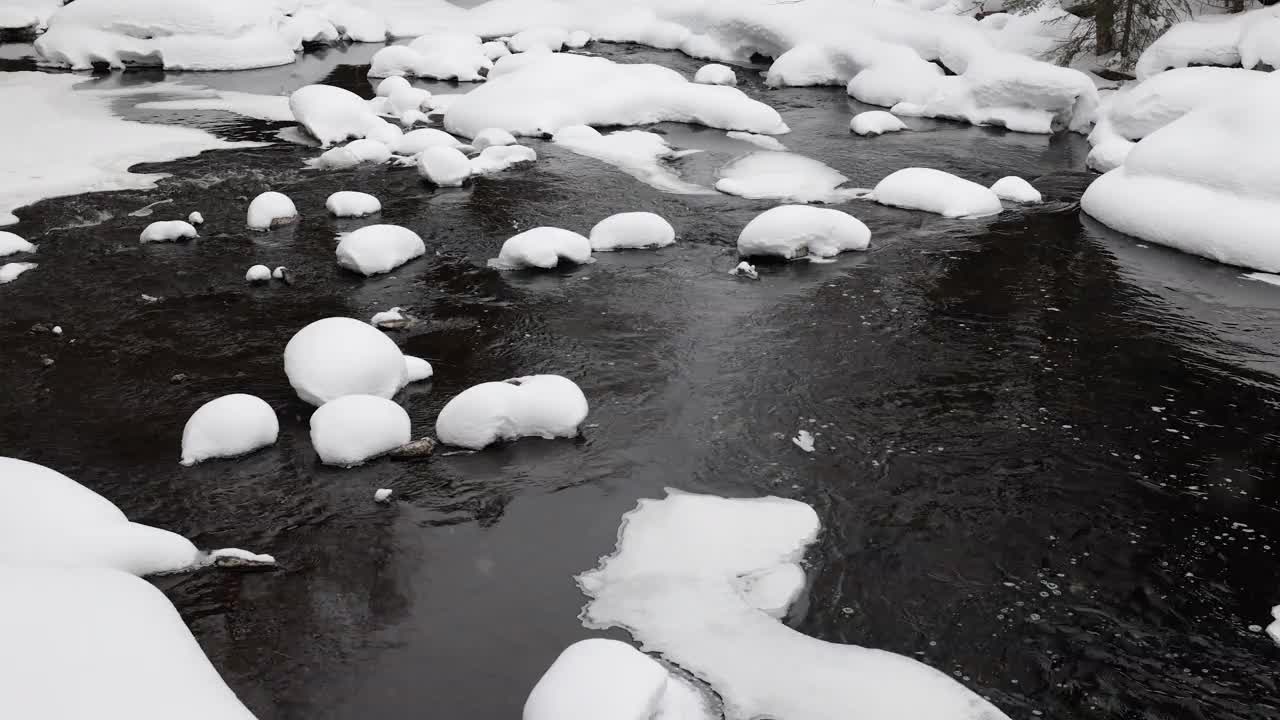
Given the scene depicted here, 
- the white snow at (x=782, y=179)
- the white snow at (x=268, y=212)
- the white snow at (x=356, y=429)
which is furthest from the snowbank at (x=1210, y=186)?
the white snow at (x=268, y=212)

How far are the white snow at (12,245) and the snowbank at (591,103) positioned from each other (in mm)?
6692

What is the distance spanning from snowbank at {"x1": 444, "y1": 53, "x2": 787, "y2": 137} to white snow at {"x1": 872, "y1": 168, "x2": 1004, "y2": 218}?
3.85 m

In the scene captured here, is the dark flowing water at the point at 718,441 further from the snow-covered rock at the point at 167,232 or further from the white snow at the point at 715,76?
the white snow at the point at 715,76

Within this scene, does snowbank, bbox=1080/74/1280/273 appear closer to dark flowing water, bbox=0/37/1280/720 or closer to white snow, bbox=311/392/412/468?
dark flowing water, bbox=0/37/1280/720

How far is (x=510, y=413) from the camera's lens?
23.1 ft

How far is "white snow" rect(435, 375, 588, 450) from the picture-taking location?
6.95 meters

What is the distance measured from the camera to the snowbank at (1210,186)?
1070cm

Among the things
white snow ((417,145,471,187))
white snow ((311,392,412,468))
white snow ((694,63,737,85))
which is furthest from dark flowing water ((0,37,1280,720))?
white snow ((694,63,737,85))

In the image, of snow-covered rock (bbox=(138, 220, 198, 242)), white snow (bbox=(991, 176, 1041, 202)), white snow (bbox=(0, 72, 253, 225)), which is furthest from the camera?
white snow (bbox=(991, 176, 1041, 202))

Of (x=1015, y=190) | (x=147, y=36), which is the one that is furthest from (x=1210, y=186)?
(x=147, y=36)

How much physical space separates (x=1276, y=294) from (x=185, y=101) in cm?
1624

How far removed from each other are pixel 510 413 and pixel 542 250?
347cm

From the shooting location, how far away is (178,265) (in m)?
10.3

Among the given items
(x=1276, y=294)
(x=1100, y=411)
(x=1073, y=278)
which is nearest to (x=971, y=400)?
(x=1100, y=411)
